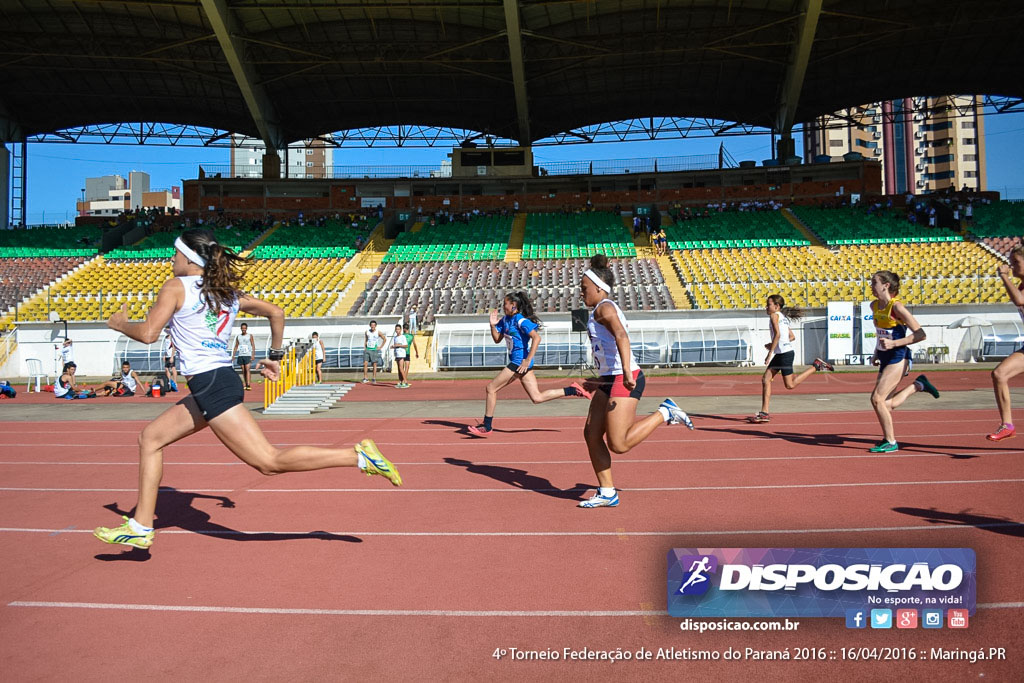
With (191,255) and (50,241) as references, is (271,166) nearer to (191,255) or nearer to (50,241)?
(50,241)

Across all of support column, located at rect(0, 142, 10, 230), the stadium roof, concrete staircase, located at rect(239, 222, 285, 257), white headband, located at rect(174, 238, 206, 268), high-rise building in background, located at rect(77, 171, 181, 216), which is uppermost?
high-rise building in background, located at rect(77, 171, 181, 216)

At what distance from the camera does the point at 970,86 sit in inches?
1834

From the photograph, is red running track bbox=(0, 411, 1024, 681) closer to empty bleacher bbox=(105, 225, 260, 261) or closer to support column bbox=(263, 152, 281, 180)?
empty bleacher bbox=(105, 225, 260, 261)

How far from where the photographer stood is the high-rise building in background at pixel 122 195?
11381cm

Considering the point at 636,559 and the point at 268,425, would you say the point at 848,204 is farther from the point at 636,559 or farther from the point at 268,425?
the point at 636,559

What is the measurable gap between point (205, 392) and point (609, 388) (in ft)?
10.5

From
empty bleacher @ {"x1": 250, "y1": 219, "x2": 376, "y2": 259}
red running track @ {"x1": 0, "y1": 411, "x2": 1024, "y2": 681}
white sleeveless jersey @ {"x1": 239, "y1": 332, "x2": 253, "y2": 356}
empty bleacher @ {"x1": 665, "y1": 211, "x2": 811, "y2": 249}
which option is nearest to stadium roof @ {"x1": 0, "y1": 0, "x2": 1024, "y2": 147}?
empty bleacher @ {"x1": 250, "y1": 219, "x2": 376, "y2": 259}

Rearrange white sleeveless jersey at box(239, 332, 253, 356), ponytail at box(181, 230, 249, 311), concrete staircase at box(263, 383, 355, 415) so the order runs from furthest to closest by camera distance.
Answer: white sleeveless jersey at box(239, 332, 253, 356) → concrete staircase at box(263, 383, 355, 415) → ponytail at box(181, 230, 249, 311)

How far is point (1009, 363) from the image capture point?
8844mm

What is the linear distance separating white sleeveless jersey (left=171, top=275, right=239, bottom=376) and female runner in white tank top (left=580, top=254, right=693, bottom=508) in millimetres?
2935

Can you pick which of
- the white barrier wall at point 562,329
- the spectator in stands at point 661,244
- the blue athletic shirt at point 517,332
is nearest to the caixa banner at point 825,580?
the blue athletic shirt at point 517,332

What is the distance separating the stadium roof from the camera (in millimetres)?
36969

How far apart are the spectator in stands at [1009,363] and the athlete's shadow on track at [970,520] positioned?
304 centimetres

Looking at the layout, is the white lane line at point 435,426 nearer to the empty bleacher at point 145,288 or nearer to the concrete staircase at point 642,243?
the empty bleacher at point 145,288
